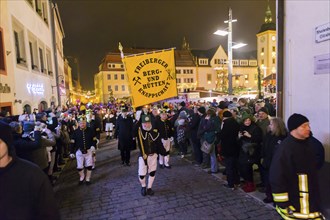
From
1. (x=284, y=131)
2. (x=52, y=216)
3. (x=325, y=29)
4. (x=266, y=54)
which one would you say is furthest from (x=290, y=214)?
(x=266, y=54)

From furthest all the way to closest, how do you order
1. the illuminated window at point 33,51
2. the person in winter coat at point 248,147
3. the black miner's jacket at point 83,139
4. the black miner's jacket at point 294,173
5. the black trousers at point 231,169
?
the illuminated window at point 33,51 < the black miner's jacket at point 83,139 < the black trousers at point 231,169 < the person in winter coat at point 248,147 < the black miner's jacket at point 294,173

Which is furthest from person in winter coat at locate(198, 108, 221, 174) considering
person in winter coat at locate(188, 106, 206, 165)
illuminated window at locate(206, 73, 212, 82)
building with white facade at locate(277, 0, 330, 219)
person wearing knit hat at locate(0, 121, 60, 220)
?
illuminated window at locate(206, 73, 212, 82)

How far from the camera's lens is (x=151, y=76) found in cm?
654

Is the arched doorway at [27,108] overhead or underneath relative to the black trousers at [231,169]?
overhead

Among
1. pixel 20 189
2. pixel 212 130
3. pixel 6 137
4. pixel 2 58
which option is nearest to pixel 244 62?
pixel 2 58

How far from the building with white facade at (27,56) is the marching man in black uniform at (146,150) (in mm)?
7221

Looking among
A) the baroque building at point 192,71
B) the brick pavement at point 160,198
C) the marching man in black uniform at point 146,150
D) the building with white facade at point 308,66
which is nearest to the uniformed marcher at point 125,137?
the brick pavement at point 160,198

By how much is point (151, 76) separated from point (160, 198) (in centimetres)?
305

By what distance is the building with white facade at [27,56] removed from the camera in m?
11.2

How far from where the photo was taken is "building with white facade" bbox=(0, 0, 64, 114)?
36.9 ft

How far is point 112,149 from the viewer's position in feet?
38.6

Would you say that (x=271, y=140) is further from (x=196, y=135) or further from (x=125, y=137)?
(x=125, y=137)

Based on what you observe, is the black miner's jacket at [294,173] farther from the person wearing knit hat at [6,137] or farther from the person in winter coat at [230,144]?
the person in winter coat at [230,144]

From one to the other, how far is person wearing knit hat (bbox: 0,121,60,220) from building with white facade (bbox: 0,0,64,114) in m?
9.56
